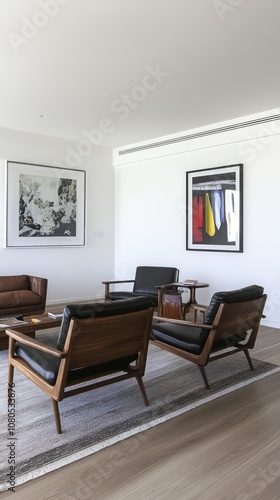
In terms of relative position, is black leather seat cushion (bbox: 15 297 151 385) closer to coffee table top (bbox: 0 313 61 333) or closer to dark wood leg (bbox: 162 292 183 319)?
coffee table top (bbox: 0 313 61 333)

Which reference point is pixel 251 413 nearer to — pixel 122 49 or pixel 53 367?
pixel 53 367

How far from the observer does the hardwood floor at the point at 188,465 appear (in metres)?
1.88

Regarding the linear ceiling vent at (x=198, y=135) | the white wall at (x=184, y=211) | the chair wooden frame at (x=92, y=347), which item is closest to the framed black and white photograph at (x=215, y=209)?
the white wall at (x=184, y=211)

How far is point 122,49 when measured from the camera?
348 cm

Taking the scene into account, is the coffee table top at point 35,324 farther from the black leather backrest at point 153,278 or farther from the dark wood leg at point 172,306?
the black leather backrest at point 153,278

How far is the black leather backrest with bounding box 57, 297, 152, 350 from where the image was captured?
2.36 metres

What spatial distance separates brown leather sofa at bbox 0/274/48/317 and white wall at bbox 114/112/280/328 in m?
2.27

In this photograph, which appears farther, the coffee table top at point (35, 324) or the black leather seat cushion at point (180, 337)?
the coffee table top at point (35, 324)

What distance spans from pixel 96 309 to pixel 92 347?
0.93ft

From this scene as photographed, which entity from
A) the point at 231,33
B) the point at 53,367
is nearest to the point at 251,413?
the point at 53,367

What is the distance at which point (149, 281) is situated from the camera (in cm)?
599

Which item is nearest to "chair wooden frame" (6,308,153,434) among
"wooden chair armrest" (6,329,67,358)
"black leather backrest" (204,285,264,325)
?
"wooden chair armrest" (6,329,67,358)

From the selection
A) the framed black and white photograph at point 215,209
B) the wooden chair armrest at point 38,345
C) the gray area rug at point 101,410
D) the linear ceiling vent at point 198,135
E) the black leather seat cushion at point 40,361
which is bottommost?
the gray area rug at point 101,410

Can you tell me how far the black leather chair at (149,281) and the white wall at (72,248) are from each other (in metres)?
1.44
